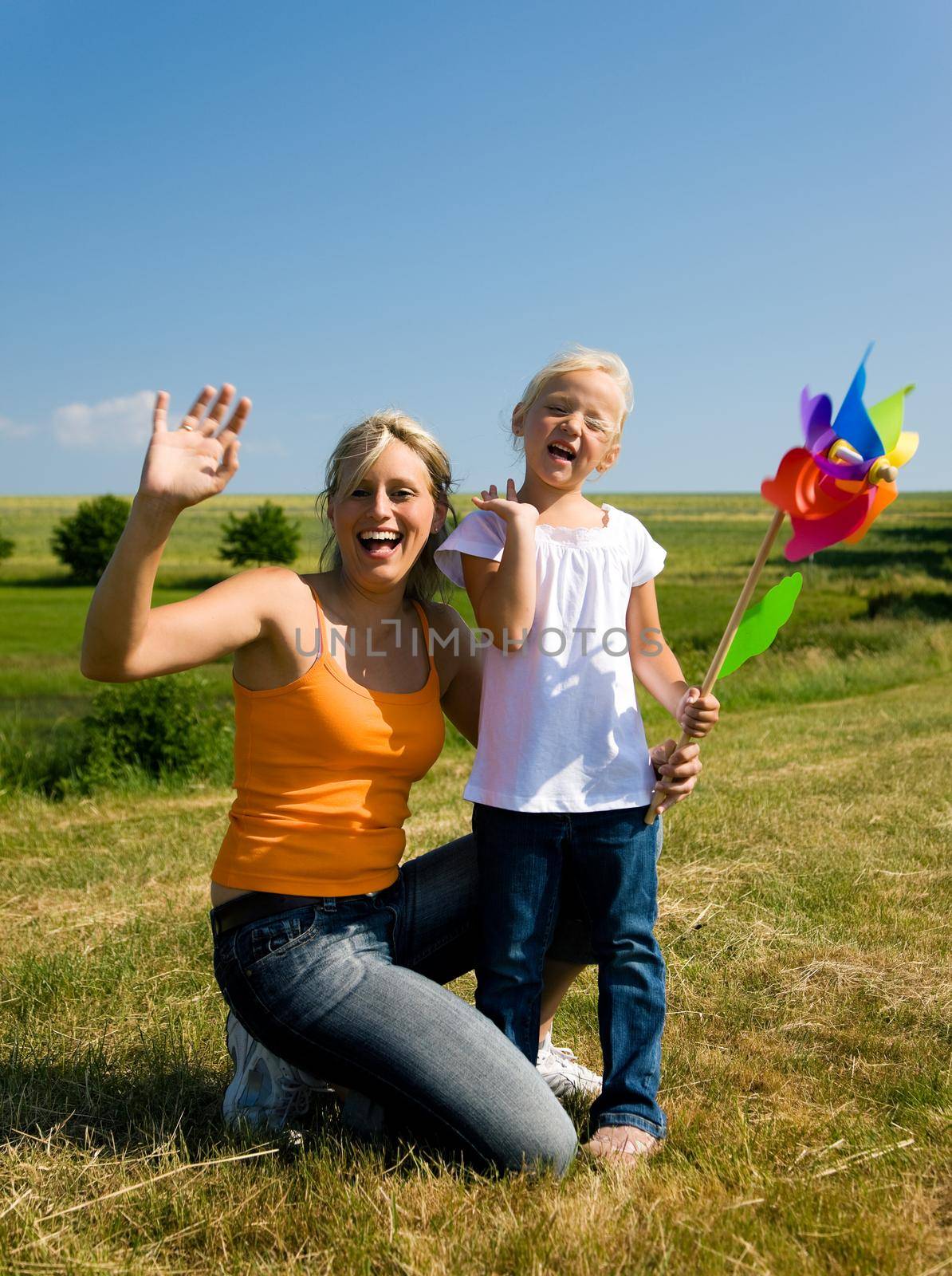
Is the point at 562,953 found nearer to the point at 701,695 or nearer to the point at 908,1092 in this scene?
the point at 701,695

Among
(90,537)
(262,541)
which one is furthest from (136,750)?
(262,541)

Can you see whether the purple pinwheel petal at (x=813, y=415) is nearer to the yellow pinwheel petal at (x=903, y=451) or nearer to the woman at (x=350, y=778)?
the yellow pinwheel petal at (x=903, y=451)

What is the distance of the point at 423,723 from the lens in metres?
2.70

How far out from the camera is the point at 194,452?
2.17m

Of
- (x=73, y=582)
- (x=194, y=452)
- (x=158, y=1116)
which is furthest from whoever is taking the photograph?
(x=73, y=582)

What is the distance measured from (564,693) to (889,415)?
0.96 meters

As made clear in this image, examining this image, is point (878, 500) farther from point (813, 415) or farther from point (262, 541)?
point (262, 541)

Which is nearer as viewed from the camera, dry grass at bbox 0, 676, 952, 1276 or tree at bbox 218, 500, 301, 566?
dry grass at bbox 0, 676, 952, 1276

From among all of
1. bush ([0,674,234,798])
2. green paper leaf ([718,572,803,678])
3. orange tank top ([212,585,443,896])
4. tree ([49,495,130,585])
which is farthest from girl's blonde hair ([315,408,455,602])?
tree ([49,495,130,585])

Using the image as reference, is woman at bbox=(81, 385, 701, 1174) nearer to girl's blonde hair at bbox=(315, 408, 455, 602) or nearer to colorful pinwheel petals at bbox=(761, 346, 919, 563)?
girl's blonde hair at bbox=(315, 408, 455, 602)

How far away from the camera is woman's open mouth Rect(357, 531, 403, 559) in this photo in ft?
8.75

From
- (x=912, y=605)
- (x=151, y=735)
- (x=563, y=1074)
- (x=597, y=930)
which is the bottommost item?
(x=151, y=735)

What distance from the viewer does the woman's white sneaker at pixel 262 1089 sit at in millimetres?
2619

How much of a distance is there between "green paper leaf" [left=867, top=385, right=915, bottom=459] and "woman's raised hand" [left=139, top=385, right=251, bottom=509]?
1.38m
